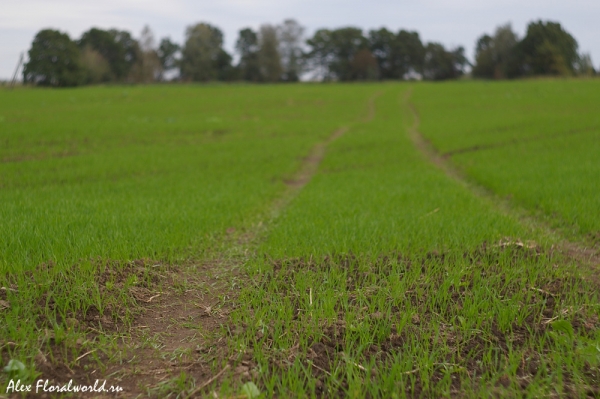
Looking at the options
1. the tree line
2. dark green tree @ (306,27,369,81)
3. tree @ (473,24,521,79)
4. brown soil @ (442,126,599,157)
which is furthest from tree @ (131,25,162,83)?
brown soil @ (442,126,599,157)

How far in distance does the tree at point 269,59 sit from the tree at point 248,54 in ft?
4.65

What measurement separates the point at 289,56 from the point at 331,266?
89092 mm

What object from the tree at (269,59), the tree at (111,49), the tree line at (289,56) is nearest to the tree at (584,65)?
the tree line at (289,56)

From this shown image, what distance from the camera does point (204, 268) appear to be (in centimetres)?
484

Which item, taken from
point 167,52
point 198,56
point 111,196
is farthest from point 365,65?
point 111,196

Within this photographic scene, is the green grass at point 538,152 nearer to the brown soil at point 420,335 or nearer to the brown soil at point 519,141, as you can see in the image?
the brown soil at point 519,141

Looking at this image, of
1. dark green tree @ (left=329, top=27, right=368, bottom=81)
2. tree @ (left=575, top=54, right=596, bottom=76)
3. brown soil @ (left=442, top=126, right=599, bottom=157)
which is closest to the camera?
brown soil @ (left=442, top=126, right=599, bottom=157)

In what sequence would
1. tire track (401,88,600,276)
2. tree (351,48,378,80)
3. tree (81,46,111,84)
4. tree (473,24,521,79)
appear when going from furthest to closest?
tree (351,48,378,80), tree (473,24,521,79), tree (81,46,111,84), tire track (401,88,600,276)

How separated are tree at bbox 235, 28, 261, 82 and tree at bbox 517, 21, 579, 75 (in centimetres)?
4589

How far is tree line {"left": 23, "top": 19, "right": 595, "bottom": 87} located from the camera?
61.7 meters

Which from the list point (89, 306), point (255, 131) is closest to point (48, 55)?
point (255, 131)

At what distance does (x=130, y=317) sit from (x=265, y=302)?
112cm

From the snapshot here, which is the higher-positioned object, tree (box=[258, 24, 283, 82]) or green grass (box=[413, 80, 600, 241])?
tree (box=[258, 24, 283, 82])

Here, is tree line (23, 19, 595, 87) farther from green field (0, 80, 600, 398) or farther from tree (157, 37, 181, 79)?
green field (0, 80, 600, 398)
